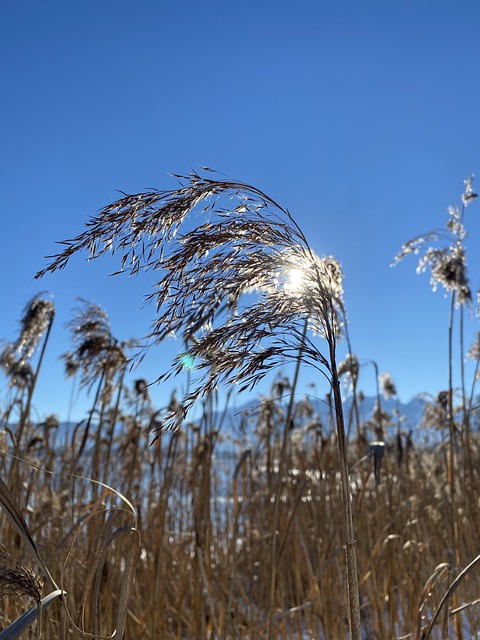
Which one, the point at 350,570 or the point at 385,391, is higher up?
the point at 385,391

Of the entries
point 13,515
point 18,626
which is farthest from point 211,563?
point 18,626

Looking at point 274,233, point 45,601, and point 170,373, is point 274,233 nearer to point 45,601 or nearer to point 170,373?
point 170,373

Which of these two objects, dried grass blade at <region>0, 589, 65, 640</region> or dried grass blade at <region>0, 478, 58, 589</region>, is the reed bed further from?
dried grass blade at <region>0, 589, 65, 640</region>

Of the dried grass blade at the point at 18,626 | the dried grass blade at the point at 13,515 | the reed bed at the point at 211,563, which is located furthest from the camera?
the reed bed at the point at 211,563

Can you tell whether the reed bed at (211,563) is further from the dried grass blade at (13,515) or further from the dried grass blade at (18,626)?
the dried grass blade at (18,626)

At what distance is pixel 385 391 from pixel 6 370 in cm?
707

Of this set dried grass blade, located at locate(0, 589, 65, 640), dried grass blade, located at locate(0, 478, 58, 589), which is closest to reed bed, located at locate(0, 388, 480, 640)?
dried grass blade, located at locate(0, 478, 58, 589)

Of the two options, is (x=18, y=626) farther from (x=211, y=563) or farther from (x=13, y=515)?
(x=211, y=563)

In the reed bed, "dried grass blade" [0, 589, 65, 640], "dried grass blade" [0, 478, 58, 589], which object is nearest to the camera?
"dried grass blade" [0, 589, 65, 640]

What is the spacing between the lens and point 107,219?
1.05 meters

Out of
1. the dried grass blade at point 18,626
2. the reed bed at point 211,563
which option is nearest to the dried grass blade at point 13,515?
the dried grass blade at point 18,626

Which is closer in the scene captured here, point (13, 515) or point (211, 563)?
point (13, 515)

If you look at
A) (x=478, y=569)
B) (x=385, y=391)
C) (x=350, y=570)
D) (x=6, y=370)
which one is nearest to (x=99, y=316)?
(x=6, y=370)

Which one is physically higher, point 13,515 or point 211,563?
point 13,515
